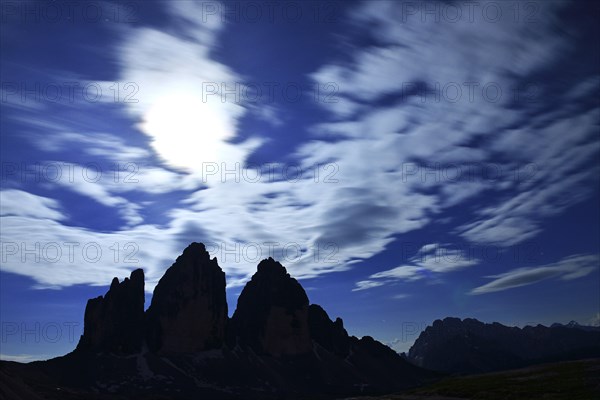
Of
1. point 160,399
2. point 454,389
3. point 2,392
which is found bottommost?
point 160,399

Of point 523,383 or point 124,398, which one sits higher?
point 523,383

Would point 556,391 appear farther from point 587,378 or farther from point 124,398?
point 124,398

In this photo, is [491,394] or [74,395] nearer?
[491,394]

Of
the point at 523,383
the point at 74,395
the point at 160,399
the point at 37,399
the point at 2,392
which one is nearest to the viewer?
the point at 2,392

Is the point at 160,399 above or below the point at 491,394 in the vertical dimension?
below

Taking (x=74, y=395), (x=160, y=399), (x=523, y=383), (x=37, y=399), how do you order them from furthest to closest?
(x=160, y=399)
(x=74, y=395)
(x=523, y=383)
(x=37, y=399)

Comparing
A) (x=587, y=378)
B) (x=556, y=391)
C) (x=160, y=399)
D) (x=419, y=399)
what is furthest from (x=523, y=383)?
(x=160, y=399)

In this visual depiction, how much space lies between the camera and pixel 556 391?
9194cm

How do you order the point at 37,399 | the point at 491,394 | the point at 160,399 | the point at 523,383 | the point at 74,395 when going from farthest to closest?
the point at 160,399, the point at 74,395, the point at 523,383, the point at 37,399, the point at 491,394

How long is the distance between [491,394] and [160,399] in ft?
485

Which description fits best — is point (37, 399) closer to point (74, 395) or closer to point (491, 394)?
point (74, 395)

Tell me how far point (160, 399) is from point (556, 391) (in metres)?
159

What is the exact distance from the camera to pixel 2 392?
87.0 meters

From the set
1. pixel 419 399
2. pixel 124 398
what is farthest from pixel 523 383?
pixel 124 398
